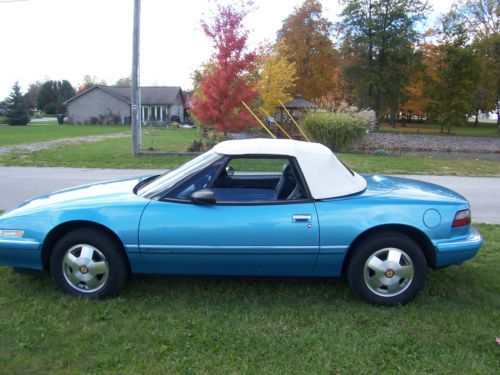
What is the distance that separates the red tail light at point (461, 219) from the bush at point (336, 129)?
15.6 m

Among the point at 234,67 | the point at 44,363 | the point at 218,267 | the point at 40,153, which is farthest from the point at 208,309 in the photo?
the point at 40,153

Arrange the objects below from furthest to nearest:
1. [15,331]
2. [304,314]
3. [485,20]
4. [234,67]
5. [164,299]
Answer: [485,20] → [234,67] → [164,299] → [304,314] → [15,331]

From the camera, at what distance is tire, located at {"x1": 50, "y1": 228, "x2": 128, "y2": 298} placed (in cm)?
373

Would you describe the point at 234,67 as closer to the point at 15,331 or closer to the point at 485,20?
the point at 15,331

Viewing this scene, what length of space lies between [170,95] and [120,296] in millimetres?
53190

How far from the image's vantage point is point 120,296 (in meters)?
3.87

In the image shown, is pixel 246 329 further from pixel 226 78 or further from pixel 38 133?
pixel 38 133

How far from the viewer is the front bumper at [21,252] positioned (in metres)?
3.73

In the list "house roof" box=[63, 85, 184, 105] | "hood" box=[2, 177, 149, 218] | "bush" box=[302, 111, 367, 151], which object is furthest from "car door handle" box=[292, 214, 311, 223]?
"house roof" box=[63, 85, 184, 105]

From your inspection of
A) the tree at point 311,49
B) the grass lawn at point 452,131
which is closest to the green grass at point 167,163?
the grass lawn at point 452,131

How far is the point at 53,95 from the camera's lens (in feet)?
249

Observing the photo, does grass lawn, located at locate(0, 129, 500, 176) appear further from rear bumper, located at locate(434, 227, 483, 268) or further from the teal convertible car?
the teal convertible car

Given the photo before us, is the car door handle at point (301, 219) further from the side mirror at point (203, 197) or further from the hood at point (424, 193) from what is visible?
the hood at point (424, 193)

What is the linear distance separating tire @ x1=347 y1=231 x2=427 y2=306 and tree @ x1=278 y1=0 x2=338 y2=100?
4712cm
